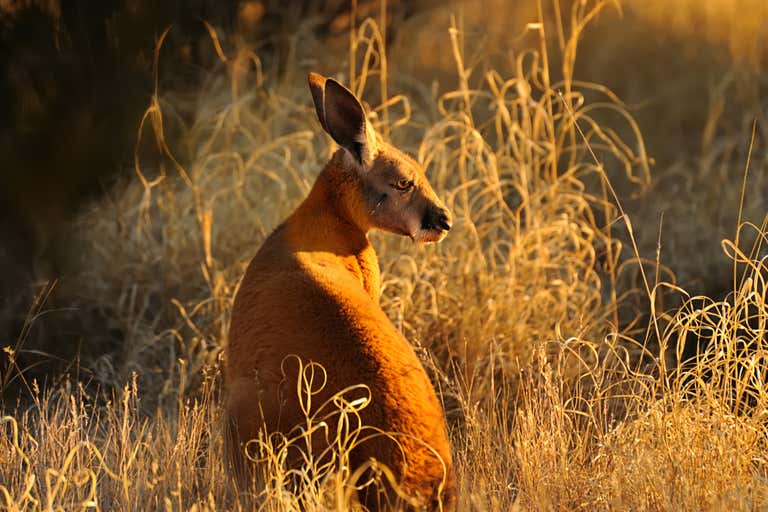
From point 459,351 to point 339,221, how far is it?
155 centimetres

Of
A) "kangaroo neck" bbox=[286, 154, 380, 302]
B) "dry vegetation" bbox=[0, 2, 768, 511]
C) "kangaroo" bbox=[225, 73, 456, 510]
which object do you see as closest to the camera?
"kangaroo" bbox=[225, 73, 456, 510]

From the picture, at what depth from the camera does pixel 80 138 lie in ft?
18.5

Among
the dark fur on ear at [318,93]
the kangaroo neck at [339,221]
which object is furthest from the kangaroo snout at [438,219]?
the dark fur on ear at [318,93]

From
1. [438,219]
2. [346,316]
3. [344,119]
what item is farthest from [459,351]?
[346,316]

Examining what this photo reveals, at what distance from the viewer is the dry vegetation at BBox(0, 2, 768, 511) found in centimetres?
382

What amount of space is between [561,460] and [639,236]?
4065mm

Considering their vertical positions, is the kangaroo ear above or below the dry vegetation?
above

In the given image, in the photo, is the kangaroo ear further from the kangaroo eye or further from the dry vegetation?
the dry vegetation

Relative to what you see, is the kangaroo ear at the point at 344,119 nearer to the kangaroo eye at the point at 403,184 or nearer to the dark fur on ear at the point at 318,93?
the dark fur on ear at the point at 318,93

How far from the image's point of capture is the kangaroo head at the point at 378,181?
13.7 ft

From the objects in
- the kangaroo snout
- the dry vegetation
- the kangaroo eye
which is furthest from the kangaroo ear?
the dry vegetation

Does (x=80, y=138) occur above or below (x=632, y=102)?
above

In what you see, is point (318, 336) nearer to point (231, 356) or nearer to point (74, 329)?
point (231, 356)

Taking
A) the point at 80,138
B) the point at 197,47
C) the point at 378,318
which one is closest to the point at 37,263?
the point at 80,138
